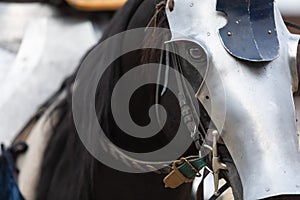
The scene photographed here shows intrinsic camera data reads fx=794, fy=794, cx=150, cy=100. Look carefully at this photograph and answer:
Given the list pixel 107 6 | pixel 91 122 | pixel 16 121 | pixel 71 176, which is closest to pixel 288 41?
pixel 91 122

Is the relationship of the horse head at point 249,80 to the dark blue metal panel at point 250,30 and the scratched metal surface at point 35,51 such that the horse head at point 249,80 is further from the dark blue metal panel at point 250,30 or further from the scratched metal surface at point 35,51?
the scratched metal surface at point 35,51

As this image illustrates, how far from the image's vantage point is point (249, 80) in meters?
0.71

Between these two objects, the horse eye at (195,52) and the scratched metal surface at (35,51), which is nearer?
the horse eye at (195,52)

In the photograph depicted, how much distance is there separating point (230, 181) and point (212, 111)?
7 centimetres

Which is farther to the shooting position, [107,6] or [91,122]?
[107,6]

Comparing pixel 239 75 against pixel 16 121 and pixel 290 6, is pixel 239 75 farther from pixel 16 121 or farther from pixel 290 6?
pixel 16 121

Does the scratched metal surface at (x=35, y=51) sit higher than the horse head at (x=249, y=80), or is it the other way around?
the horse head at (x=249, y=80)

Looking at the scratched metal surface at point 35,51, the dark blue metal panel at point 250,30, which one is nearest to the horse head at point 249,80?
the dark blue metal panel at point 250,30

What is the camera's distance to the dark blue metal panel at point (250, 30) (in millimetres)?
732

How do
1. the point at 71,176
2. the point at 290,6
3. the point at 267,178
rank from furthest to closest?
the point at 71,176 → the point at 290,6 → the point at 267,178

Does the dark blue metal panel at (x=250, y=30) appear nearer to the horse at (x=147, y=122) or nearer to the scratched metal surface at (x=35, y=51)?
the horse at (x=147, y=122)

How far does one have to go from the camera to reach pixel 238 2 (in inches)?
30.4

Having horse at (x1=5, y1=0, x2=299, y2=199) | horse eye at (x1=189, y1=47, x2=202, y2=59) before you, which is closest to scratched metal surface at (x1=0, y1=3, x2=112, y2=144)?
horse at (x1=5, y1=0, x2=299, y2=199)

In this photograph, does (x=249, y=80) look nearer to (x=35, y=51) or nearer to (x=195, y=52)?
(x=195, y=52)
